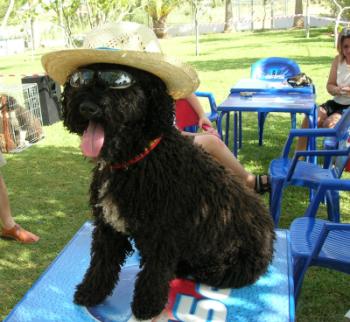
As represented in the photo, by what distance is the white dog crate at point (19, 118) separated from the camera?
6465mm

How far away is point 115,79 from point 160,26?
32730 millimetres

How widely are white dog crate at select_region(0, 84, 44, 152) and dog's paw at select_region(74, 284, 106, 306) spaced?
4.90 metres

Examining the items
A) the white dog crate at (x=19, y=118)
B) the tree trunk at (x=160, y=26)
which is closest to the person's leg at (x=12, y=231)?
the white dog crate at (x=19, y=118)

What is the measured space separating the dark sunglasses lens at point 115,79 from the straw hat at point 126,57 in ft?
0.16

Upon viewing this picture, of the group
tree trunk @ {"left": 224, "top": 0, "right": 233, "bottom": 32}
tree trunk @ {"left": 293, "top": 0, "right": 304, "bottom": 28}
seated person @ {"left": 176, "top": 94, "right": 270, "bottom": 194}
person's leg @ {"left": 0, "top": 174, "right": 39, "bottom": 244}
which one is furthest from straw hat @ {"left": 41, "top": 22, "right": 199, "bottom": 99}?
tree trunk @ {"left": 224, "top": 0, "right": 233, "bottom": 32}

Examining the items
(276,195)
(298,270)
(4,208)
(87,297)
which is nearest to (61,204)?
(4,208)

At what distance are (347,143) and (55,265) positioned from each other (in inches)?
111

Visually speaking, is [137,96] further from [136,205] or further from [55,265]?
[55,265]

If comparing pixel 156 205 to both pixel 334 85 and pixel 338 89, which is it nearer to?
pixel 338 89

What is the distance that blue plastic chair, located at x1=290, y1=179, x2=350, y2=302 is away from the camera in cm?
231

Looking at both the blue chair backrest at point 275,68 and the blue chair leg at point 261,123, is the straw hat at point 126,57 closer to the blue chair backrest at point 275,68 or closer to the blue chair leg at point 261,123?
the blue chair leg at point 261,123

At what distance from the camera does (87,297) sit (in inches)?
80.0

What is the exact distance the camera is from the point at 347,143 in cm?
404

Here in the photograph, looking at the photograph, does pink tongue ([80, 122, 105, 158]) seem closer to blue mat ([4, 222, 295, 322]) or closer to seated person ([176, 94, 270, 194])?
blue mat ([4, 222, 295, 322])
